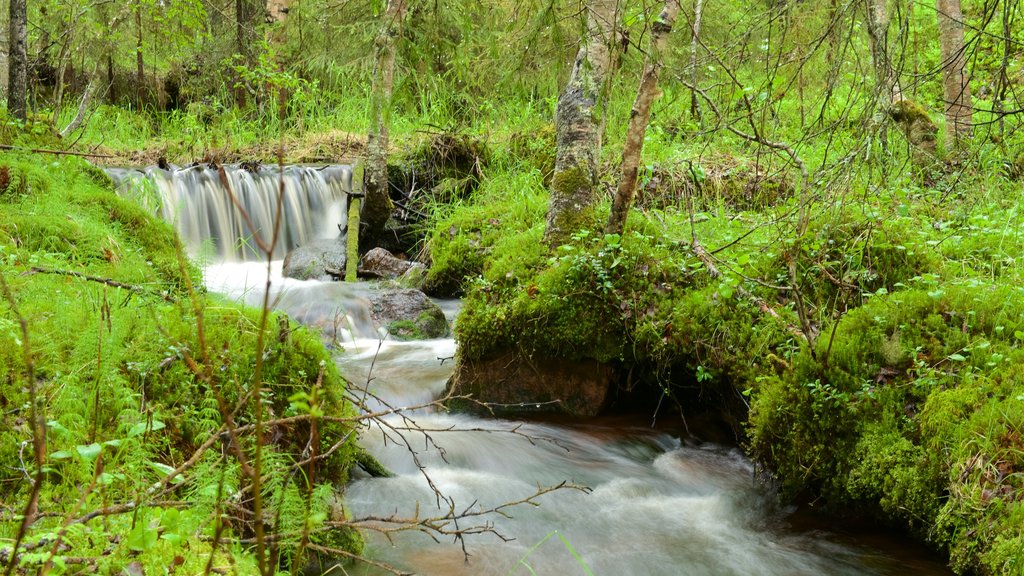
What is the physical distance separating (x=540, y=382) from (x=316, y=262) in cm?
519

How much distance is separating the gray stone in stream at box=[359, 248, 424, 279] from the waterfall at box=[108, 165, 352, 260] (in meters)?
1.33

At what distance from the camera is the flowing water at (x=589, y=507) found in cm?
357

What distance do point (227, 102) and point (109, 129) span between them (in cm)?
244

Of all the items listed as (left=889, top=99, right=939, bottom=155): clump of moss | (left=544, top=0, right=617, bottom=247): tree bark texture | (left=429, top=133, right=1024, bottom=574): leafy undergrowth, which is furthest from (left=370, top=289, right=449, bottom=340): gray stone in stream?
(left=889, top=99, right=939, bottom=155): clump of moss

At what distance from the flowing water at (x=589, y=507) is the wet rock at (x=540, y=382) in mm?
176

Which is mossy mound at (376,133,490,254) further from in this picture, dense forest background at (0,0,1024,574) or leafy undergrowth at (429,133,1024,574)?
leafy undergrowth at (429,133,1024,574)

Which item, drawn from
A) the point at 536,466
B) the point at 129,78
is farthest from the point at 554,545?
the point at 129,78

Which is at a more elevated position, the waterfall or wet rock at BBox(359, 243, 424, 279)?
the waterfall

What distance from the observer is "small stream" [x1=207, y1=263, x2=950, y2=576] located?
3.58 m

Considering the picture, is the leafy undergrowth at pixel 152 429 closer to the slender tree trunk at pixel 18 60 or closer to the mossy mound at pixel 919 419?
the mossy mound at pixel 919 419

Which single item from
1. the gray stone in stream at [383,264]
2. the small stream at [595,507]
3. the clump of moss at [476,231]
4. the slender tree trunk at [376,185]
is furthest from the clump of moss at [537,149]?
the small stream at [595,507]

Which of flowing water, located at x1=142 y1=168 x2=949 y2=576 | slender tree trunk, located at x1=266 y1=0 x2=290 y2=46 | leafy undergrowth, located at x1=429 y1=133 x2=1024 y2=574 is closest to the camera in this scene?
leafy undergrowth, located at x1=429 y1=133 x2=1024 y2=574

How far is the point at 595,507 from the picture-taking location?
14.0ft

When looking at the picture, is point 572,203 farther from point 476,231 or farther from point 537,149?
point 537,149
